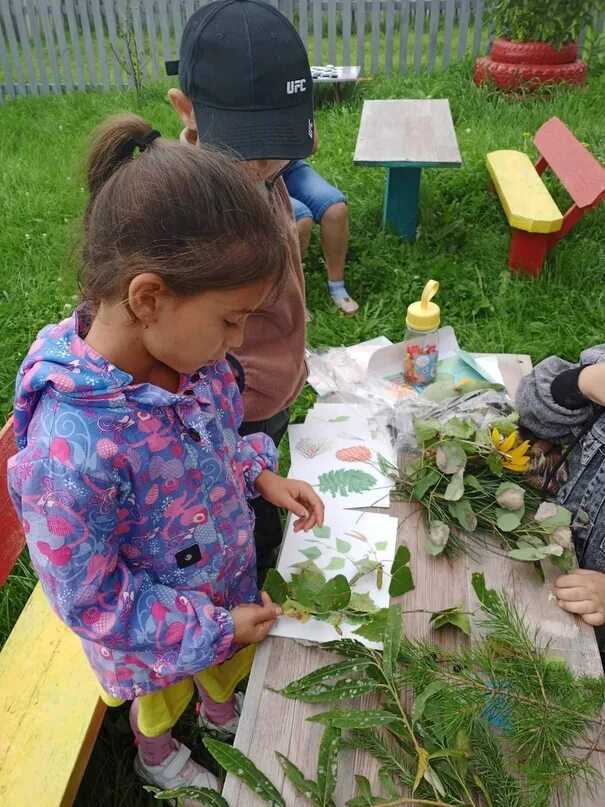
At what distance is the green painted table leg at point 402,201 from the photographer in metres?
3.80

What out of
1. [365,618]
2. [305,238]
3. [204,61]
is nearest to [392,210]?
[305,238]

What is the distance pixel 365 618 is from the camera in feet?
4.19

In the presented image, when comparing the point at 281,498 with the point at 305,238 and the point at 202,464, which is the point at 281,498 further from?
the point at 305,238

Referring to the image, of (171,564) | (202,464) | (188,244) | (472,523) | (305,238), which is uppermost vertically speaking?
(188,244)

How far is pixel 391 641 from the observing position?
1.11 meters

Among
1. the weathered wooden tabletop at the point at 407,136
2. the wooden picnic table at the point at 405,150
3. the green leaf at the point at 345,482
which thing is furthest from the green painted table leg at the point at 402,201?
the green leaf at the point at 345,482

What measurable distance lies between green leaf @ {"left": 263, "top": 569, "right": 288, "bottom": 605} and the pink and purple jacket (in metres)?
0.08

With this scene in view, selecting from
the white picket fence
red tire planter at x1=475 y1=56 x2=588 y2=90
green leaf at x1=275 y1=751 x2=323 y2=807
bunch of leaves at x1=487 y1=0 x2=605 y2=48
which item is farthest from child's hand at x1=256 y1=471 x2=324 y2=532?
the white picket fence

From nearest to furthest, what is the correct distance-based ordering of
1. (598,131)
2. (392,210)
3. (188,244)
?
(188,244) < (392,210) < (598,131)

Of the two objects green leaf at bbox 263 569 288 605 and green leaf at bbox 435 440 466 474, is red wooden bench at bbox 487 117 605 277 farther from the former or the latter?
green leaf at bbox 263 569 288 605

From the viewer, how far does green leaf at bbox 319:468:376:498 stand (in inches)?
63.7

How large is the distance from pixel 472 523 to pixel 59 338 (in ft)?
3.05

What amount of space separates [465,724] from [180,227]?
851mm

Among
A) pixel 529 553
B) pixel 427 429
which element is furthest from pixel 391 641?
pixel 427 429
